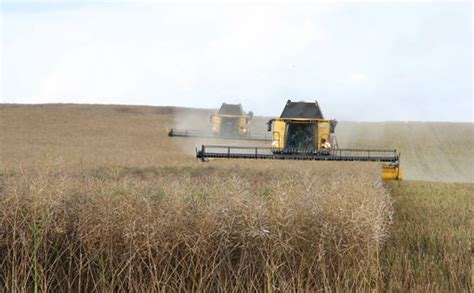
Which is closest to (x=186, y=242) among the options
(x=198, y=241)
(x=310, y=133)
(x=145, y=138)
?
(x=198, y=241)

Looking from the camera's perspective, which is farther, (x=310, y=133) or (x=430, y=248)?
(x=310, y=133)

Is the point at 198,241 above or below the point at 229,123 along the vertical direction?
below

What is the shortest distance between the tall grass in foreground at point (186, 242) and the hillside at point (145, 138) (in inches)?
573

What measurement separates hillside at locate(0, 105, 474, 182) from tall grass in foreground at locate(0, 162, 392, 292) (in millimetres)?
14561

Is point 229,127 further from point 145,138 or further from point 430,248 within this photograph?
point 430,248

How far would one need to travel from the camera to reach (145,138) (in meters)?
37.9

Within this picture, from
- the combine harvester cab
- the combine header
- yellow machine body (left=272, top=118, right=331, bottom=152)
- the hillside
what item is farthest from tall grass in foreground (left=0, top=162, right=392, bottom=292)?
the combine harvester cab

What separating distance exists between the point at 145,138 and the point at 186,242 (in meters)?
31.8

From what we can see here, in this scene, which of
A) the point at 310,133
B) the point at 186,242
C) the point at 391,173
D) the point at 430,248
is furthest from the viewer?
the point at 310,133

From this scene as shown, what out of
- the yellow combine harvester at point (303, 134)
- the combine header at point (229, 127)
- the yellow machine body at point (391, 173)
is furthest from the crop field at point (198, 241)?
the combine header at point (229, 127)

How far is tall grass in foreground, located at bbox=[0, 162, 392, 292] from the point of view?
6441 mm

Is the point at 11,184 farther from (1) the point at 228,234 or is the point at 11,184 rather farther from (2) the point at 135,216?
(1) the point at 228,234

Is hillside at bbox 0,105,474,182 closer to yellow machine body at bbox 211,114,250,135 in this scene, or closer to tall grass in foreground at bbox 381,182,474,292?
yellow machine body at bbox 211,114,250,135

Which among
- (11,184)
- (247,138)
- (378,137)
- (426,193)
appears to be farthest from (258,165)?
(378,137)
